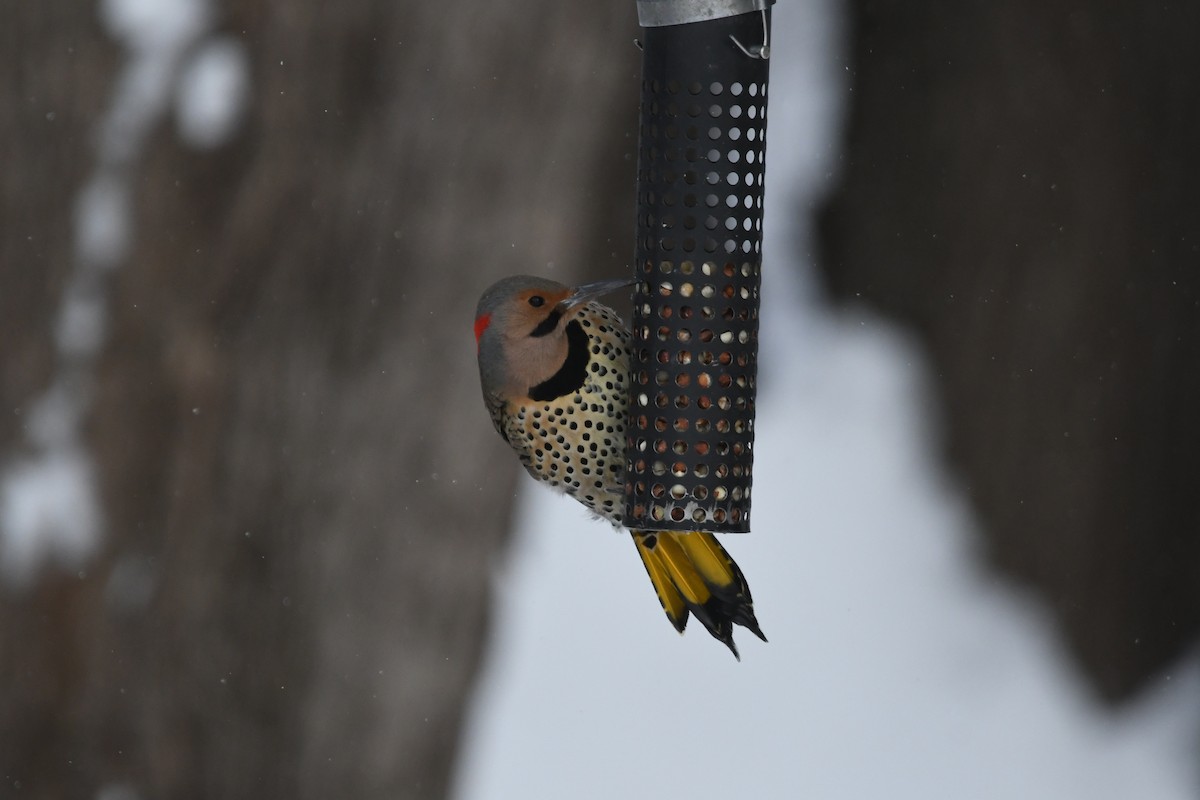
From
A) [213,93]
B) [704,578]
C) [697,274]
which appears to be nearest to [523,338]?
[697,274]

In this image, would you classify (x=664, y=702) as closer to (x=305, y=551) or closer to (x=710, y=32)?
(x=305, y=551)

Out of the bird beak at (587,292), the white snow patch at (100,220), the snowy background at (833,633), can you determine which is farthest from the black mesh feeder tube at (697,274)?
the white snow patch at (100,220)

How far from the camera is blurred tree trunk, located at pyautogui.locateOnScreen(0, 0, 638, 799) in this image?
138 inches

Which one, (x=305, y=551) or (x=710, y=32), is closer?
(x=710, y=32)

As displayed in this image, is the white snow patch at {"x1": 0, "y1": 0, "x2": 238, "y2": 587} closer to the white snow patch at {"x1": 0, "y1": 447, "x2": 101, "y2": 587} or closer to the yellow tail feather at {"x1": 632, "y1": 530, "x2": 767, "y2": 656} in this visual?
the white snow patch at {"x1": 0, "y1": 447, "x2": 101, "y2": 587}

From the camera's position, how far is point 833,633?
3.47m

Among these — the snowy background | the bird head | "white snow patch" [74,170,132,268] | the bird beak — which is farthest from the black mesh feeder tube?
"white snow patch" [74,170,132,268]

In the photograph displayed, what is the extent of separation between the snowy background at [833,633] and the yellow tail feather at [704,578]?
1111mm

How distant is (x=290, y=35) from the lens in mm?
3516

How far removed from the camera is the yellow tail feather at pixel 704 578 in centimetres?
233

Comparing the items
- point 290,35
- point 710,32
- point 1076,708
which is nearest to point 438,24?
point 290,35

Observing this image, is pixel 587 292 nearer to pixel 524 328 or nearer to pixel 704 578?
pixel 524 328

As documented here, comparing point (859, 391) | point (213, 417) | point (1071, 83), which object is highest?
point (1071, 83)

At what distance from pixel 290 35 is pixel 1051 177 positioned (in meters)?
1.87
